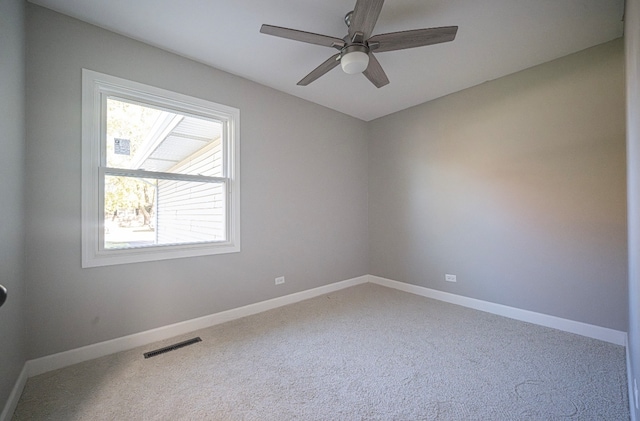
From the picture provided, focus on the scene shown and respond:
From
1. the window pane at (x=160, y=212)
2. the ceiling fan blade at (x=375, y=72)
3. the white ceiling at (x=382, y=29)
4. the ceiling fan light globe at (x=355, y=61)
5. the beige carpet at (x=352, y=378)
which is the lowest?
the beige carpet at (x=352, y=378)

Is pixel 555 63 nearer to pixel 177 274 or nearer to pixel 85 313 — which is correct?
pixel 177 274

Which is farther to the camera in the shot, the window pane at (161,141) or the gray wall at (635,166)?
the window pane at (161,141)

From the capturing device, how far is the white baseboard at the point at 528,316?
2482 millimetres

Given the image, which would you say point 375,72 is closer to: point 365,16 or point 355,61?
point 355,61

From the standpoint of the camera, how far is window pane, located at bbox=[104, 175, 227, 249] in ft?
7.96

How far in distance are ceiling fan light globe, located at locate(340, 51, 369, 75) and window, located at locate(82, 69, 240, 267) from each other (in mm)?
1535

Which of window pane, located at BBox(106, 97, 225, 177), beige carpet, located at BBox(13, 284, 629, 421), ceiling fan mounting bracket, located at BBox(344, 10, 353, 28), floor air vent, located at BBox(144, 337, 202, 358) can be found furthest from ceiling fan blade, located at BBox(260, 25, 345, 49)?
floor air vent, located at BBox(144, 337, 202, 358)

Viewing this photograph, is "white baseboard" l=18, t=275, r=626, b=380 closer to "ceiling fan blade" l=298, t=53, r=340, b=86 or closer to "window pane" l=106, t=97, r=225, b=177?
"window pane" l=106, t=97, r=225, b=177

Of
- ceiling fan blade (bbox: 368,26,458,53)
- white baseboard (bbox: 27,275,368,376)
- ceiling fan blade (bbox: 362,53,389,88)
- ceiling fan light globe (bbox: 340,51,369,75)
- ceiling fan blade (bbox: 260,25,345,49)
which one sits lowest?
white baseboard (bbox: 27,275,368,376)

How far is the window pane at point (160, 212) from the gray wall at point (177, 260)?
0.24m

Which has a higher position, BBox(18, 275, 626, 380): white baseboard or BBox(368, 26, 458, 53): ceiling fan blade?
BBox(368, 26, 458, 53): ceiling fan blade

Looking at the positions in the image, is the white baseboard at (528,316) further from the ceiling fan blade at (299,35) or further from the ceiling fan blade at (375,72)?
the ceiling fan blade at (299,35)

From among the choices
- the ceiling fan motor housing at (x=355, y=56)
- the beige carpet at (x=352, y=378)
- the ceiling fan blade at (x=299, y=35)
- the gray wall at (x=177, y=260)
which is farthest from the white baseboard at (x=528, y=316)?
the ceiling fan blade at (x=299, y=35)

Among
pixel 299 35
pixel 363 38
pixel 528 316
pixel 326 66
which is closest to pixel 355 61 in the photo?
pixel 363 38
